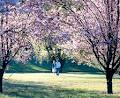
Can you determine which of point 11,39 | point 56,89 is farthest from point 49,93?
point 56,89

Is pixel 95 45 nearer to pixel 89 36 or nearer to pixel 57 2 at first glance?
pixel 89 36

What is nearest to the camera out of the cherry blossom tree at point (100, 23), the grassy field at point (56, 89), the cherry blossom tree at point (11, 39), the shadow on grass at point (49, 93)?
the shadow on grass at point (49, 93)

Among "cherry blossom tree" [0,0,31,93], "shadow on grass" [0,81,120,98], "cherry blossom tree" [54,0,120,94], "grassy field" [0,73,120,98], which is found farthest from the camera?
"cherry blossom tree" [0,0,31,93]

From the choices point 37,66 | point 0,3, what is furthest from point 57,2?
point 37,66

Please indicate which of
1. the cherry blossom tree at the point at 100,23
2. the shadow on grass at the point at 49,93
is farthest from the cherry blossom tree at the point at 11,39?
the cherry blossom tree at the point at 100,23

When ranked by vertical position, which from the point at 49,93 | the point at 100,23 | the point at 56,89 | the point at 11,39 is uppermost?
the point at 100,23

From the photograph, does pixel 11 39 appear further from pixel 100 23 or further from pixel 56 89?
pixel 56 89

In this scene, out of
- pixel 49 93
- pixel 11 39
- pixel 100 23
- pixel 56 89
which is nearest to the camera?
pixel 100 23

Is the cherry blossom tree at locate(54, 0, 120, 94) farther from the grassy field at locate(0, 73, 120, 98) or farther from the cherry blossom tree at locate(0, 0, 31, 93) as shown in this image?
the cherry blossom tree at locate(0, 0, 31, 93)

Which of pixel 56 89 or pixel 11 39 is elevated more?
pixel 11 39

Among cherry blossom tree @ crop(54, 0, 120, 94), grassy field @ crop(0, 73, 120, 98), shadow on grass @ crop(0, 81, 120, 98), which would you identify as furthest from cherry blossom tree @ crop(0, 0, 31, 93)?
cherry blossom tree @ crop(54, 0, 120, 94)

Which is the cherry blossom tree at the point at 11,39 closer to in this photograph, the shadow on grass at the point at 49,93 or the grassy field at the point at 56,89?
the shadow on grass at the point at 49,93

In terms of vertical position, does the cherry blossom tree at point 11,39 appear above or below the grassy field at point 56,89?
above

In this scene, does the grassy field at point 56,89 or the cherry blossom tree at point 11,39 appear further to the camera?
the cherry blossom tree at point 11,39
